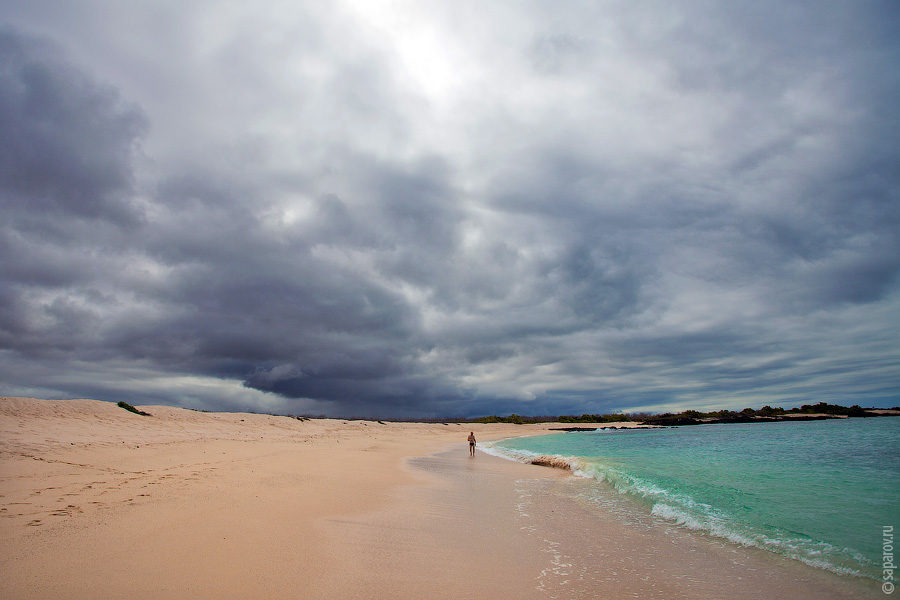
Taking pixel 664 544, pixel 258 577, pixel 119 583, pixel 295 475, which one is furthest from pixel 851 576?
pixel 295 475

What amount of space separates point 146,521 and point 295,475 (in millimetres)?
6722

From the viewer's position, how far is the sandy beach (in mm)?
5250

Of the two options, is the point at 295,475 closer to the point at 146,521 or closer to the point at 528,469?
the point at 146,521

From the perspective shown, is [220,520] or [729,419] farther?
[729,419]

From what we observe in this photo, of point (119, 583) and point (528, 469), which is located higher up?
point (119, 583)

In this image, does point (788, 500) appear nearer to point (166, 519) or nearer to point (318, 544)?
point (318, 544)

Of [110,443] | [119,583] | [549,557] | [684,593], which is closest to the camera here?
[119,583]

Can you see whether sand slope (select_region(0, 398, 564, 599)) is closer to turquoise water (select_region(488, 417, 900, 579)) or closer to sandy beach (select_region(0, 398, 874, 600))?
sandy beach (select_region(0, 398, 874, 600))

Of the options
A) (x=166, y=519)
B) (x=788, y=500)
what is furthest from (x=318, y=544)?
(x=788, y=500)

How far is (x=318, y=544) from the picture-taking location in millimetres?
6816

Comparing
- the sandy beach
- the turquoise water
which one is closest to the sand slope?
the sandy beach

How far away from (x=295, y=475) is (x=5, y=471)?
6.78 m

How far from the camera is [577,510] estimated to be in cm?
1097

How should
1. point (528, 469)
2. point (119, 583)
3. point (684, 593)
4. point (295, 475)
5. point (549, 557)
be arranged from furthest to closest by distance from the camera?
point (528, 469)
point (295, 475)
point (549, 557)
point (684, 593)
point (119, 583)
